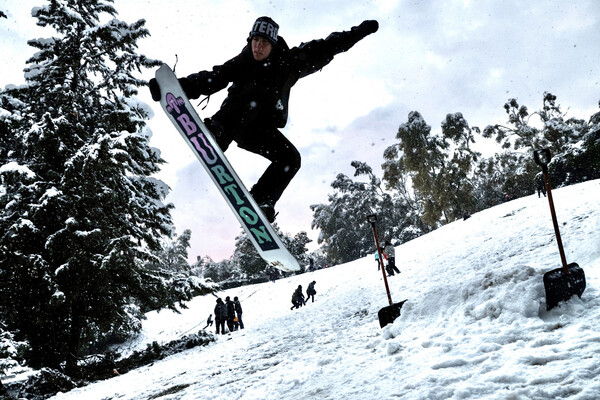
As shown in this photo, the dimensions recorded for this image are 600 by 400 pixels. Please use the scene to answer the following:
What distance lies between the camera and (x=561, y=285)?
121 inches

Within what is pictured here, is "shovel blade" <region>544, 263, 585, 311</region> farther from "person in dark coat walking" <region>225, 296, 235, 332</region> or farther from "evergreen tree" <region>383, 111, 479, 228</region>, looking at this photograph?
"evergreen tree" <region>383, 111, 479, 228</region>

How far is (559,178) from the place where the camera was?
87.2 feet

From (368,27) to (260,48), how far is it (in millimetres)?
1220

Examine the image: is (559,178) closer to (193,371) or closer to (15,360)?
(193,371)

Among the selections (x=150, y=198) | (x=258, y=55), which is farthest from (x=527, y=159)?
(x=258, y=55)

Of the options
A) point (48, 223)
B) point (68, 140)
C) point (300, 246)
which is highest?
point (68, 140)

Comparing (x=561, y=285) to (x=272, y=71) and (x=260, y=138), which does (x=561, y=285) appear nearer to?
(x=260, y=138)

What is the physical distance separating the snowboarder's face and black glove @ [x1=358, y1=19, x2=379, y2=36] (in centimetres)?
103

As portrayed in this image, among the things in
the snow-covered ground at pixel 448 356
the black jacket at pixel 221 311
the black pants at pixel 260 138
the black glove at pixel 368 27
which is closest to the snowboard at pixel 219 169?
the black pants at pixel 260 138

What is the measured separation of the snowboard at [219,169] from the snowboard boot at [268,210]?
0.37ft

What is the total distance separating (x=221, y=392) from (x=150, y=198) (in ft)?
27.2

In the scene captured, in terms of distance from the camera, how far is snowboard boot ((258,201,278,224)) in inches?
147

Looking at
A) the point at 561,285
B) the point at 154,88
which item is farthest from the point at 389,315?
the point at 154,88

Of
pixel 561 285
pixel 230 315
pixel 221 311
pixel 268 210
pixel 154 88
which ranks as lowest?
pixel 230 315
